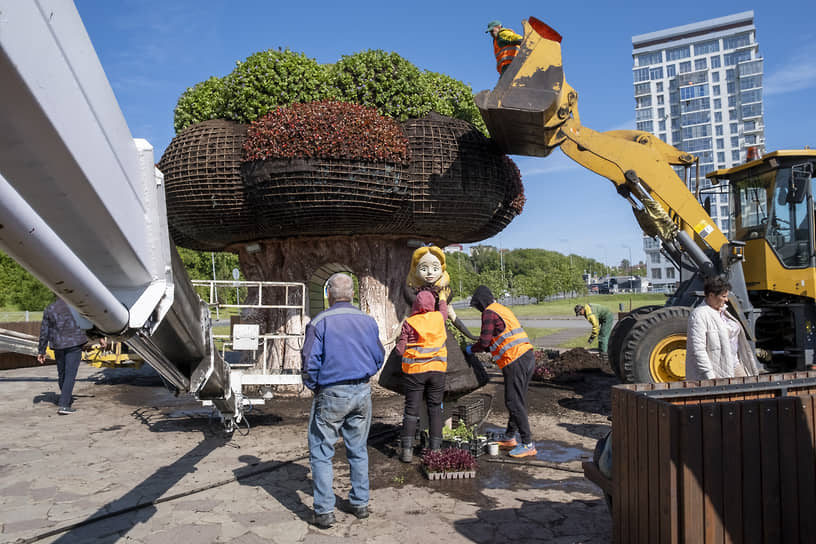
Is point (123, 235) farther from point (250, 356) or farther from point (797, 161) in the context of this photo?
point (797, 161)

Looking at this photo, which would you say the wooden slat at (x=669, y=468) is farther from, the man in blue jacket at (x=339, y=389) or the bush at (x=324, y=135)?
the bush at (x=324, y=135)

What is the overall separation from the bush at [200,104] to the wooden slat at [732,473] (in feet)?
25.3

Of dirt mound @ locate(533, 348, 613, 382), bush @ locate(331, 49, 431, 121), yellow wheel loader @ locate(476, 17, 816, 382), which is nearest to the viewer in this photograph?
yellow wheel loader @ locate(476, 17, 816, 382)

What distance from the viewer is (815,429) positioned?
9.77ft

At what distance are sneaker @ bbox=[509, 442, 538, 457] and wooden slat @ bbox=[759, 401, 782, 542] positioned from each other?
2.73 m

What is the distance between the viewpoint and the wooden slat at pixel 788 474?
2.88m

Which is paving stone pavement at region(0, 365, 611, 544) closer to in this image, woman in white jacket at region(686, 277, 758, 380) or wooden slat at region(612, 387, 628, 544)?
wooden slat at region(612, 387, 628, 544)

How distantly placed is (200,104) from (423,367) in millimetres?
5623

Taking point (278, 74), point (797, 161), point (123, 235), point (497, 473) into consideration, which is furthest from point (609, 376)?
point (123, 235)

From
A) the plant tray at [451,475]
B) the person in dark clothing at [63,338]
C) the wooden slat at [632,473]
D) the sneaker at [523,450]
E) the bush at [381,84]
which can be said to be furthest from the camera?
the bush at [381,84]

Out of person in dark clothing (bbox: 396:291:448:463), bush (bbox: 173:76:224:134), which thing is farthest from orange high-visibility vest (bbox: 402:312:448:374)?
bush (bbox: 173:76:224:134)

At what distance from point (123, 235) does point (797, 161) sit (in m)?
8.57

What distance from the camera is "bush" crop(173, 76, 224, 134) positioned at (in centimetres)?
862

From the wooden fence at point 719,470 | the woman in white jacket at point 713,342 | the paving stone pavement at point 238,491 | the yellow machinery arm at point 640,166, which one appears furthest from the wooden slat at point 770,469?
the yellow machinery arm at point 640,166
